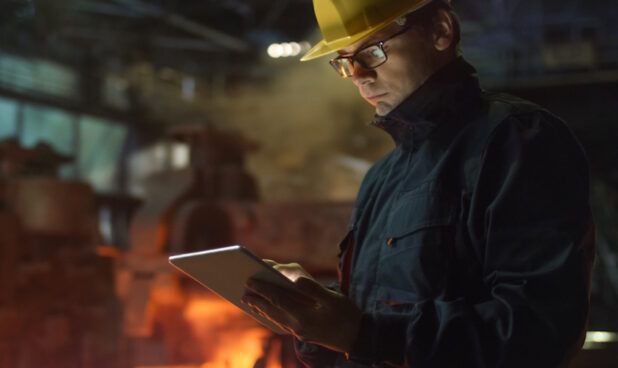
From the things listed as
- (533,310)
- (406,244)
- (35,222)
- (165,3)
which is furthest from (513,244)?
(165,3)

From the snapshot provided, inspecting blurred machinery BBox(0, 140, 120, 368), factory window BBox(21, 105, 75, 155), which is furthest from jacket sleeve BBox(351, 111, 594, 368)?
factory window BBox(21, 105, 75, 155)

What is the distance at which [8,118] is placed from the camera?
13.2 m

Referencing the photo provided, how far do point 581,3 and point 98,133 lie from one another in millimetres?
11706

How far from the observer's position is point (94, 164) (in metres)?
15.3

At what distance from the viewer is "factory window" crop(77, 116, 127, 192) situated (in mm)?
15055

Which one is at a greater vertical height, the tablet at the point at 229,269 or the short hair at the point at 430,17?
the short hair at the point at 430,17

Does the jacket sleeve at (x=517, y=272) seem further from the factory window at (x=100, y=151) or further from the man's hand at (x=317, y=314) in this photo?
the factory window at (x=100, y=151)

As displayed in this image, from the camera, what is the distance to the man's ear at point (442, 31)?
5.13 feet

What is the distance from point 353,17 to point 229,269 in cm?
77

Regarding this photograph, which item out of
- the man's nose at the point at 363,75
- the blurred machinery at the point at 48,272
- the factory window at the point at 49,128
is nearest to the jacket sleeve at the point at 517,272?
the man's nose at the point at 363,75

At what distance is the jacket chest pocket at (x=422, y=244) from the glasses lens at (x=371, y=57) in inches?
14.8

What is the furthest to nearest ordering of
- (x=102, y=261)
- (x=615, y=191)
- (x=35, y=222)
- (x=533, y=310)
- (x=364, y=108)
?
(x=364, y=108) < (x=615, y=191) < (x=102, y=261) < (x=35, y=222) < (x=533, y=310)

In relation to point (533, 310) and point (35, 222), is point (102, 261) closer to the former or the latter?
point (35, 222)

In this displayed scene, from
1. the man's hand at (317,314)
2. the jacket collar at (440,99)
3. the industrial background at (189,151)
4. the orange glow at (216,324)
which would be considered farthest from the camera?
the industrial background at (189,151)
